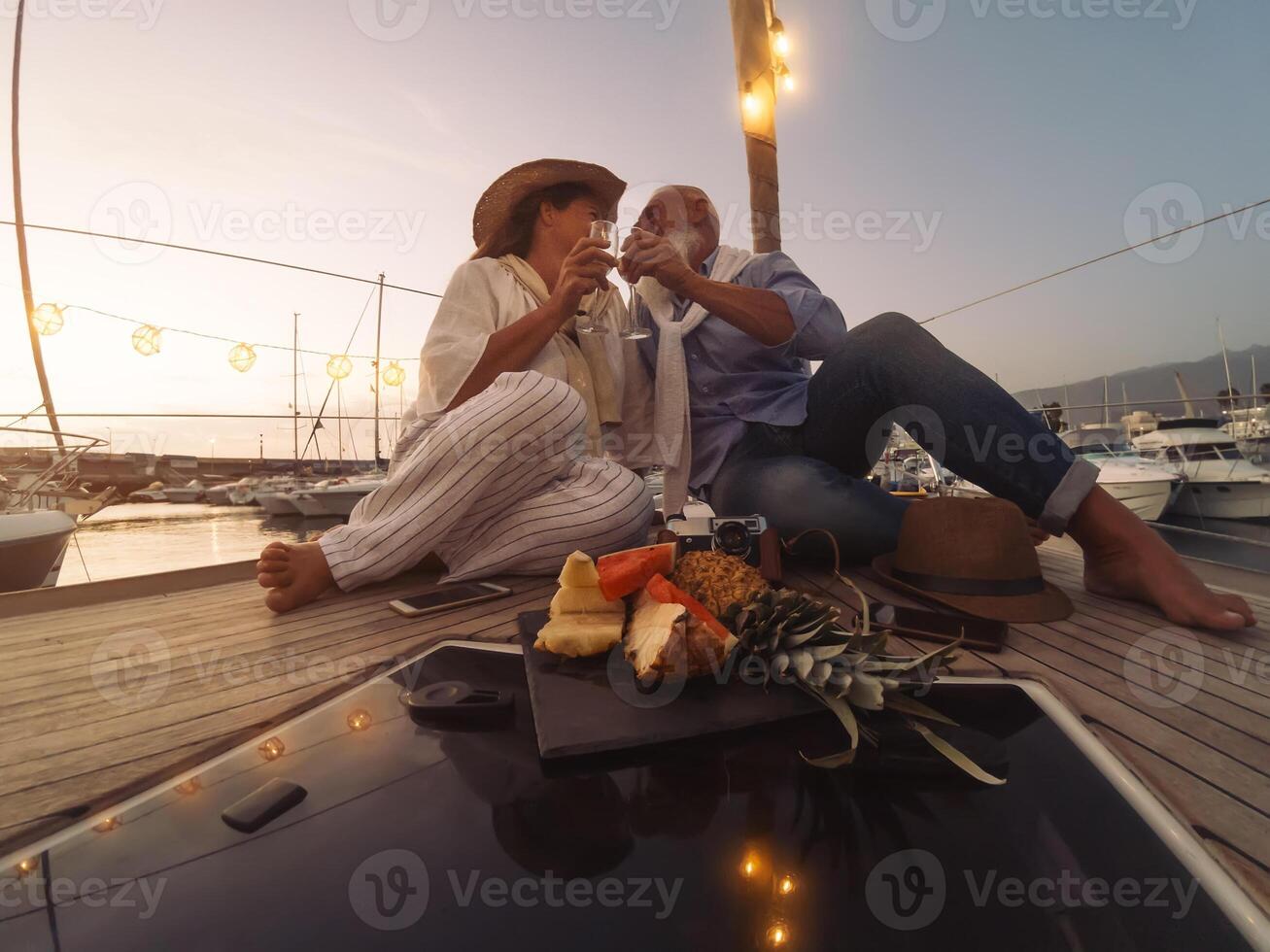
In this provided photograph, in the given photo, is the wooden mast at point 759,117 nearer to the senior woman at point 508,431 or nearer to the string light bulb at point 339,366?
the senior woman at point 508,431

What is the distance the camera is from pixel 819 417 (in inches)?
58.3

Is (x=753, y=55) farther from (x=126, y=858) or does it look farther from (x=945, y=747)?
(x=126, y=858)

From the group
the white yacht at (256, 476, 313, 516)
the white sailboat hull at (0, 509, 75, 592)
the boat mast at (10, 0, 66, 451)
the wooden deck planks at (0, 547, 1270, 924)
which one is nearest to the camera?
the wooden deck planks at (0, 547, 1270, 924)

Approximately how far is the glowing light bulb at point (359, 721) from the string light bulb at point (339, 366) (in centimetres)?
1415

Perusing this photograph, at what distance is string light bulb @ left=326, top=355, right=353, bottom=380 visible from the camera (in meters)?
12.8

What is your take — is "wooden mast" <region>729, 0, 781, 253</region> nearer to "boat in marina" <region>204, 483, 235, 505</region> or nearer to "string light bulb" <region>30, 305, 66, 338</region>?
"string light bulb" <region>30, 305, 66, 338</region>

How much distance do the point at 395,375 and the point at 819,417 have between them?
43.1 feet

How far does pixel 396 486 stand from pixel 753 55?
8.38 ft

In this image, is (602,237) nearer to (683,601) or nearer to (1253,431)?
(683,601)

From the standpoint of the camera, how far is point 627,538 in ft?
4.58

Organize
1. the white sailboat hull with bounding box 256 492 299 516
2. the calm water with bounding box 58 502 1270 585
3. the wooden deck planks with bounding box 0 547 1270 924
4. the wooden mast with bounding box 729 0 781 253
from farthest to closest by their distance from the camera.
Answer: the white sailboat hull with bounding box 256 492 299 516
the calm water with bounding box 58 502 1270 585
the wooden mast with bounding box 729 0 781 253
the wooden deck planks with bounding box 0 547 1270 924

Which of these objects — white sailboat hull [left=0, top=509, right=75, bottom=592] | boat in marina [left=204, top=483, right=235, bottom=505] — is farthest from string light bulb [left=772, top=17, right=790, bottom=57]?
boat in marina [left=204, top=483, right=235, bottom=505]

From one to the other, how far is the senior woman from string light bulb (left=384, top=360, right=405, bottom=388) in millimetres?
12187

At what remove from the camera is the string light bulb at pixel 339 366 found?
42.0 ft
